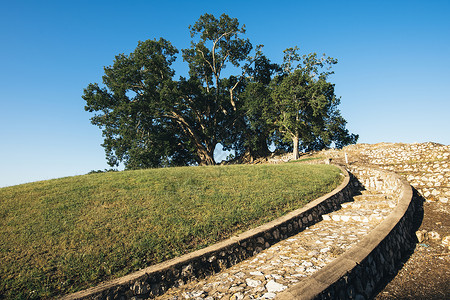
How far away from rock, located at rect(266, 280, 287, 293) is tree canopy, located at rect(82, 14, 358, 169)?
1981cm

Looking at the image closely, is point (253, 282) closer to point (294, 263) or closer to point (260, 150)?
point (294, 263)

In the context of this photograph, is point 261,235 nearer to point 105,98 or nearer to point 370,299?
point 370,299

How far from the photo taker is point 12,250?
4684mm

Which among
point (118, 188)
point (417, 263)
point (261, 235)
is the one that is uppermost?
point (118, 188)

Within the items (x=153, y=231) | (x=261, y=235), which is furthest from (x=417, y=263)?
(x=153, y=231)

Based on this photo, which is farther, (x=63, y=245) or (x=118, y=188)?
(x=118, y=188)

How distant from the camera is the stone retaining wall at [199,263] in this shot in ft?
12.4

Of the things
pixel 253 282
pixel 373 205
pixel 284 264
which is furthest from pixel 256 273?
pixel 373 205

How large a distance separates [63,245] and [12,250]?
3.18 ft

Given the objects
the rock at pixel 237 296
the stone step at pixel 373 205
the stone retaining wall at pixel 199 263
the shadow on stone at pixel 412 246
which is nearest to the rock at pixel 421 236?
the shadow on stone at pixel 412 246

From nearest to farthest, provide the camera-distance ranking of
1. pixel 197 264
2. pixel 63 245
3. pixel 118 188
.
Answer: pixel 197 264 → pixel 63 245 → pixel 118 188

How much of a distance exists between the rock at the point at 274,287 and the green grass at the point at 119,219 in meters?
1.76

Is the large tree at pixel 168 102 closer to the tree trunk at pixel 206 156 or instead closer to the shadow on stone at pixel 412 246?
the tree trunk at pixel 206 156

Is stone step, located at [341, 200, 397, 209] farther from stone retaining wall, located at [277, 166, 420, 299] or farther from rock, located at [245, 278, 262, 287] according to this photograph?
rock, located at [245, 278, 262, 287]
